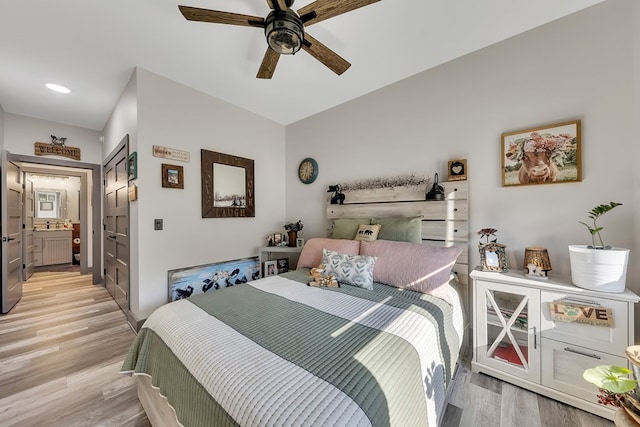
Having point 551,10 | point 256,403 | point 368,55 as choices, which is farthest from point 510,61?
point 256,403

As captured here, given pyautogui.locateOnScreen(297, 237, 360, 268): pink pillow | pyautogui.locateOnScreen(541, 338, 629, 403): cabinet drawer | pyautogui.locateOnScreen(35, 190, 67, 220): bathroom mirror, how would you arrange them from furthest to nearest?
pyautogui.locateOnScreen(35, 190, 67, 220): bathroom mirror → pyautogui.locateOnScreen(297, 237, 360, 268): pink pillow → pyautogui.locateOnScreen(541, 338, 629, 403): cabinet drawer

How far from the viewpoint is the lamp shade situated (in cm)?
168

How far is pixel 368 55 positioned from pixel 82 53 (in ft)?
8.37

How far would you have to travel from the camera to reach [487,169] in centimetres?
207

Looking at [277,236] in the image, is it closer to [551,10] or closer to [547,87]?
[547,87]

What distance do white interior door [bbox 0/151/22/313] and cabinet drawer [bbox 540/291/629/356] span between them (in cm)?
533

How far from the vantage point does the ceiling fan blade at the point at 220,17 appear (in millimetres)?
1356

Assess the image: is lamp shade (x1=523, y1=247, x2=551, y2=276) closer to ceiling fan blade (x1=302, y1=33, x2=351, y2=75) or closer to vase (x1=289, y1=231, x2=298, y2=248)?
ceiling fan blade (x1=302, y1=33, x2=351, y2=75)

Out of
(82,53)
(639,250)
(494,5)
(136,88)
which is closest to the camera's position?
(639,250)

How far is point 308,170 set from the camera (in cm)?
340

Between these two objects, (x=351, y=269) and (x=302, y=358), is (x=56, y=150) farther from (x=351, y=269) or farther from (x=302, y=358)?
(x=302, y=358)

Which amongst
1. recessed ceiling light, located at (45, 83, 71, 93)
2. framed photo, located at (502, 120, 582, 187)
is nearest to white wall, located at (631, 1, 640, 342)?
framed photo, located at (502, 120, 582, 187)

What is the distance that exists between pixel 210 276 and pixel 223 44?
7.78 ft

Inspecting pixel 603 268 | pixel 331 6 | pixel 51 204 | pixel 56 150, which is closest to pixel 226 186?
pixel 331 6
